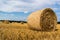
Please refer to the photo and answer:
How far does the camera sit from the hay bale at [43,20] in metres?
10.2

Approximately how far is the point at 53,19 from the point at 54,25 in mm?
374

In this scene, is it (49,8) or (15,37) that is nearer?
(15,37)

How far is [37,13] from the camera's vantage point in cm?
1034

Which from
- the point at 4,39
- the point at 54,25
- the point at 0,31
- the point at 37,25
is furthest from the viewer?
the point at 54,25

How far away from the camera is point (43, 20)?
10398 mm

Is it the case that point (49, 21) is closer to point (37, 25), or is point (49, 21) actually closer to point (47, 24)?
point (47, 24)

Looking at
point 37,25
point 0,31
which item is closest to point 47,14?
point 37,25

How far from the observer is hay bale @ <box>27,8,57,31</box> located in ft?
33.3

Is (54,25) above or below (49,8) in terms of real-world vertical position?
below

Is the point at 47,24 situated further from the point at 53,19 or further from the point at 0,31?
the point at 0,31

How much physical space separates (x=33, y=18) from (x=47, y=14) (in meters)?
0.83

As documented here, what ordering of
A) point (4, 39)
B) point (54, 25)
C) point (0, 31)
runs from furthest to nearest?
point (54, 25), point (0, 31), point (4, 39)

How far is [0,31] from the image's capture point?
5715mm

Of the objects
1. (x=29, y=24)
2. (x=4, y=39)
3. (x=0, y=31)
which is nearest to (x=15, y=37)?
(x=4, y=39)
